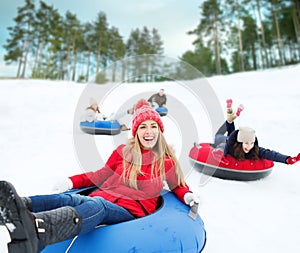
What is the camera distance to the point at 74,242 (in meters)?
1.23

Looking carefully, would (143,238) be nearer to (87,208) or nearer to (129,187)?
(87,208)

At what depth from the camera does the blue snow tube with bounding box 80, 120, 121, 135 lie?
4984 millimetres

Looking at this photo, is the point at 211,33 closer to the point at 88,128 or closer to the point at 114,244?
the point at 88,128

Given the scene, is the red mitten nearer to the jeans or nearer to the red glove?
the red glove

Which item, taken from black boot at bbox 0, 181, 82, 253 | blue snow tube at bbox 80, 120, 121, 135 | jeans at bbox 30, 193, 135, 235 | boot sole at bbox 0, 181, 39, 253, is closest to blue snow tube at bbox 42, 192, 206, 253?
jeans at bbox 30, 193, 135, 235

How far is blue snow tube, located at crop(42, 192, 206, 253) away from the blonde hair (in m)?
0.36

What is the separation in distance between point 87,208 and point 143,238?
312 millimetres

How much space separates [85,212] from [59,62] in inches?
971

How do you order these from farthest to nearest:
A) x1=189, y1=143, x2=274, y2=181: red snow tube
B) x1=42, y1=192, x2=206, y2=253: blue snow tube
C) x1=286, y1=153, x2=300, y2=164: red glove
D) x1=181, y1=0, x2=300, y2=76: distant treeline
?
x1=181, y1=0, x2=300, y2=76: distant treeline, x1=189, y1=143, x2=274, y2=181: red snow tube, x1=286, y1=153, x2=300, y2=164: red glove, x1=42, y1=192, x2=206, y2=253: blue snow tube

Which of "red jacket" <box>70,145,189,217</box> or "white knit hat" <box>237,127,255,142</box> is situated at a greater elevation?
"white knit hat" <box>237,127,255,142</box>

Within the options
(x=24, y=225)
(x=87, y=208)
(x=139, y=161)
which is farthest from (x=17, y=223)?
(x=139, y=161)

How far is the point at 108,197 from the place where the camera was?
159cm

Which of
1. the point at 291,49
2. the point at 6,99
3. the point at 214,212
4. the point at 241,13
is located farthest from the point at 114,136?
the point at 291,49

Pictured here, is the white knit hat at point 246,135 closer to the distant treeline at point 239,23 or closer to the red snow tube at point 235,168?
the red snow tube at point 235,168
